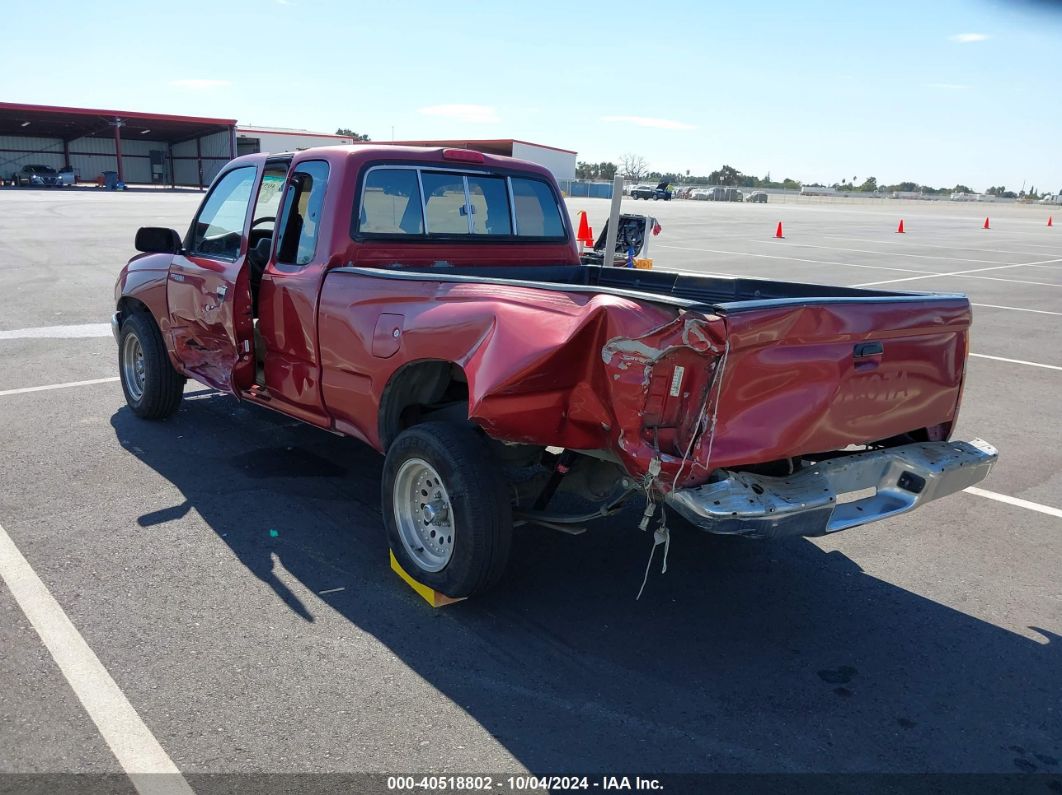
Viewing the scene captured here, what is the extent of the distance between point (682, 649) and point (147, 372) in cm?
448

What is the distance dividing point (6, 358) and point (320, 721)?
6.76 meters

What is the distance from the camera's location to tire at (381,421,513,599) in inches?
143

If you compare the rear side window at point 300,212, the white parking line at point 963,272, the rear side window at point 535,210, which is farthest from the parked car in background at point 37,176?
the rear side window at point 535,210

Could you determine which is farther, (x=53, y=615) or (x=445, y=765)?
(x=53, y=615)

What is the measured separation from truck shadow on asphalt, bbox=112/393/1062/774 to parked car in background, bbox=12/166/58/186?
55.5 meters

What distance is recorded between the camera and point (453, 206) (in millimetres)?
5195

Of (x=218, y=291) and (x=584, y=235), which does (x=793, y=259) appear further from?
(x=218, y=291)

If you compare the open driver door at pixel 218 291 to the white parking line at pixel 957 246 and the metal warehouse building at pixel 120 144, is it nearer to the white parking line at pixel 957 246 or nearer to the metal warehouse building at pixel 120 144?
the white parking line at pixel 957 246

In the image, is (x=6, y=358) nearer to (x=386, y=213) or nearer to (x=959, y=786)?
(x=386, y=213)

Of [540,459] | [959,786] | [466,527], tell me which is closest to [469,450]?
[466,527]

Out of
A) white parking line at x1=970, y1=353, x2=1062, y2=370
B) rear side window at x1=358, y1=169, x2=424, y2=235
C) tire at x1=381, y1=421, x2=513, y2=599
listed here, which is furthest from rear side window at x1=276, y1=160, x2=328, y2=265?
white parking line at x1=970, y1=353, x2=1062, y2=370

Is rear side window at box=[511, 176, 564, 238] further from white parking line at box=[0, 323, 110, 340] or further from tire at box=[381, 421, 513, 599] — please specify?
white parking line at box=[0, 323, 110, 340]

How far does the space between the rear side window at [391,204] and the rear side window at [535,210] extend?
32.2 inches

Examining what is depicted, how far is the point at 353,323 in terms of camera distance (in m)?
4.29
